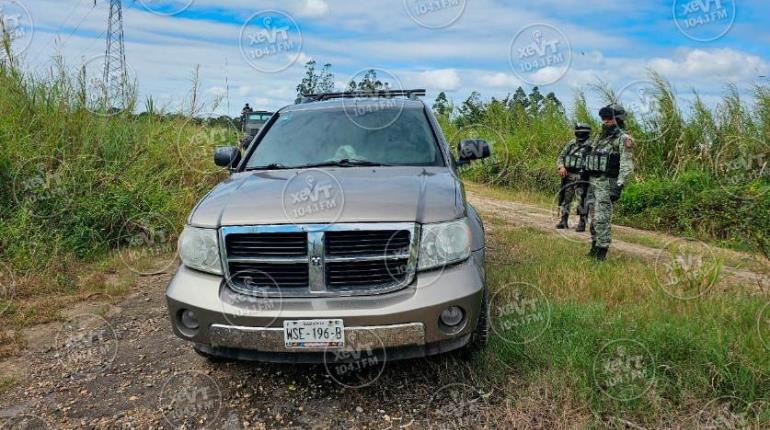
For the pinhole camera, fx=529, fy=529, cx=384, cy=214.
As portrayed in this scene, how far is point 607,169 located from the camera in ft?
18.2

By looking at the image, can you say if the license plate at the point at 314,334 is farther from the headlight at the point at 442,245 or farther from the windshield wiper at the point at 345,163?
the windshield wiper at the point at 345,163

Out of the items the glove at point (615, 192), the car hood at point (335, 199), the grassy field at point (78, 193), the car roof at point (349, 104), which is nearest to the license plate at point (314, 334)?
the car hood at point (335, 199)

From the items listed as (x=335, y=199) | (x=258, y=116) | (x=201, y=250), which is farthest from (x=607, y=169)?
(x=258, y=116)

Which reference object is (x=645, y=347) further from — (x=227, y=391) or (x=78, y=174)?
(x=78, y=174)

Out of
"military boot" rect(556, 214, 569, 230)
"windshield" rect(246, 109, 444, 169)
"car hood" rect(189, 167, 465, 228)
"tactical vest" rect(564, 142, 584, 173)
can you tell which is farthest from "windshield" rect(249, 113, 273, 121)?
"car hood" rect(189, 167, 465, 228)

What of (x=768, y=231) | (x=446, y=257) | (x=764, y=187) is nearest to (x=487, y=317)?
(x=446, y=257)

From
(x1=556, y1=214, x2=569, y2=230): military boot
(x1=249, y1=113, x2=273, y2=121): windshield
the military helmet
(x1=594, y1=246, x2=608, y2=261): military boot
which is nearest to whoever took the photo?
(x1=594, y1=246, x2=608, y2=261): military boot

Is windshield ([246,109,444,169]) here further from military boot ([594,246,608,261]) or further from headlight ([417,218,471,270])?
military boot ([594,246,608,261])

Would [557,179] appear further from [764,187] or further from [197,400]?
[197,400]

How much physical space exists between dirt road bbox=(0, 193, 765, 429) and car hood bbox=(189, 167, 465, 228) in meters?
0.85

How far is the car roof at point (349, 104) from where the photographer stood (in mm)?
4287

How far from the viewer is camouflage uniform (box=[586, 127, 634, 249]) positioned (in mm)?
5461

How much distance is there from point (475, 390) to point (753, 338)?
1590 mm

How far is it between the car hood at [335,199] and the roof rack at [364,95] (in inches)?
68.4
